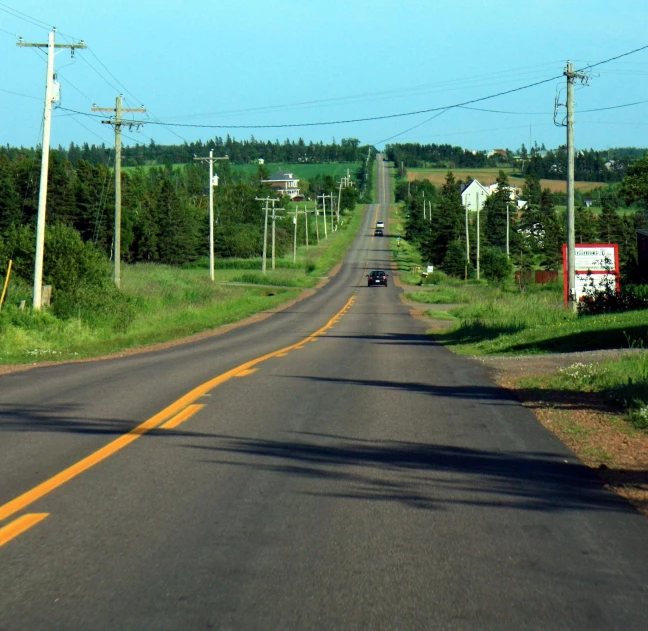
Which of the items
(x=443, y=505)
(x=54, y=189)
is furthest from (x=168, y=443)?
(x=54, y=189)

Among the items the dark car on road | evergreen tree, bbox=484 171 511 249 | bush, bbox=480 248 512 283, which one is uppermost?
evergreen tree, bbox=484 171 511 249

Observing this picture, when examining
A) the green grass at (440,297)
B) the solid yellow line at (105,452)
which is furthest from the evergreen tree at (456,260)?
the solid yellow line at (105,452)

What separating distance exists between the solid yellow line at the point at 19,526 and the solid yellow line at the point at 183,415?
12.3 feet

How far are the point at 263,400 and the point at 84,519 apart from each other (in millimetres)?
6049

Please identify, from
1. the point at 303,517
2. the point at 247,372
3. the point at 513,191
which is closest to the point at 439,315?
the point at 247,372

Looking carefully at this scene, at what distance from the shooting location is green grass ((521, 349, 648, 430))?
10.9m

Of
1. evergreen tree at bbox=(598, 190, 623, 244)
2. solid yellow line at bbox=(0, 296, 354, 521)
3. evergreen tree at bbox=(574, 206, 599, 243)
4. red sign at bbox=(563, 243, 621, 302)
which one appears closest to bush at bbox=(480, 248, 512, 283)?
evergreen tree at bbox=(574, 206, 599, 243)

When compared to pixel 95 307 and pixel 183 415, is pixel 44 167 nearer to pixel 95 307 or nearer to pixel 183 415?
pixel 95 307

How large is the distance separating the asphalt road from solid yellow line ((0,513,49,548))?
0.08ft

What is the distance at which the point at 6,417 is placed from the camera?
36.6ft

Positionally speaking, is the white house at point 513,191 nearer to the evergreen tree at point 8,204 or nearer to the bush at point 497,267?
the bush at point 497,267

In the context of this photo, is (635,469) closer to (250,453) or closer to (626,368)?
(250,453)

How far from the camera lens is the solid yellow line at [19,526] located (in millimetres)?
5934

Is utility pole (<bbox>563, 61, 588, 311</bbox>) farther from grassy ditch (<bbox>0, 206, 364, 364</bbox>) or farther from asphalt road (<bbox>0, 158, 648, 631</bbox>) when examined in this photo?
asphalt road (<bbox>0, 158, 648, 631</bbox>)
